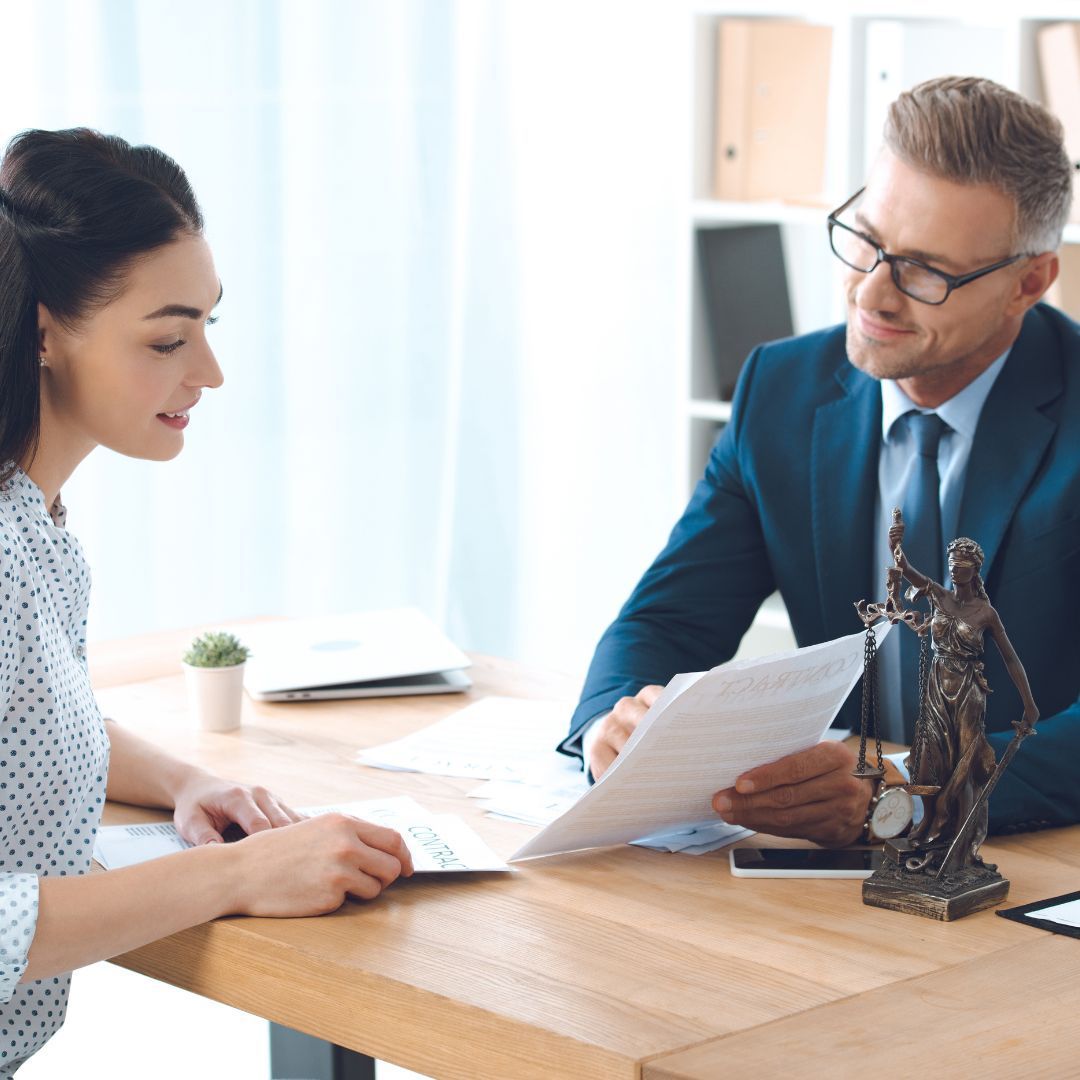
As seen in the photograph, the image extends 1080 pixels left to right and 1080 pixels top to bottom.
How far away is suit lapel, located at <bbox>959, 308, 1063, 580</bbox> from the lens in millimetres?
1803

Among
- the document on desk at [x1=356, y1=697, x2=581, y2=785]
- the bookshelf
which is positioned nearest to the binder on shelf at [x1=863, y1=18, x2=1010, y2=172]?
the bookshelf

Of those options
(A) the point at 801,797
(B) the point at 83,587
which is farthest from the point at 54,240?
(A) the point at 801,797

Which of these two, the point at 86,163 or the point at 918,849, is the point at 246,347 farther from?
the point at 918,849

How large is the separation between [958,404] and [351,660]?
0.78m

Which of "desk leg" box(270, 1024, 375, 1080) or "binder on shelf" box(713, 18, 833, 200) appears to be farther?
"binder on shelf" box(713, 18, 833, 200)

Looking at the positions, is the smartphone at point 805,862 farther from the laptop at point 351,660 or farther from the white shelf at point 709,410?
the white shelf at point 709,410

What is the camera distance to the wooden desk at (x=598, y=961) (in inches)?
42.0

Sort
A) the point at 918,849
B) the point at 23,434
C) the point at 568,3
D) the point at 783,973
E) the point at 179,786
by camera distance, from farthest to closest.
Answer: the point at 568,3
the point at 179,786
the point at 23,434
the point at 918,849
the point at 783,973

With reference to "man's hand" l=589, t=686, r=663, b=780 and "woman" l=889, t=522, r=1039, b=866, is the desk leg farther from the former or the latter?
"woman" l=889, t=522, r=1039, b=866

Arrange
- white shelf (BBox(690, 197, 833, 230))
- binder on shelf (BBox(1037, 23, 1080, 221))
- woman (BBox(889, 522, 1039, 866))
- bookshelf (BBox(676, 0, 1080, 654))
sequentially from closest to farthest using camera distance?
woman (BBox(889, 522, 1039, 866)) < binder on shelf (BBox(1037, 23, 1080, 221)) < bookshelf (BBox(676, 0, 1080, 654)) < white shelf (BBox(690, 197, 833, 230))

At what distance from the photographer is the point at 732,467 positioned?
80.7 inches

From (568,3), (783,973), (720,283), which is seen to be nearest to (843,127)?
(720,283)

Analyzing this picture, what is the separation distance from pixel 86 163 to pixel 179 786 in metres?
0.57

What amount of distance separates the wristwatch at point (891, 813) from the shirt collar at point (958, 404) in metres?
0.72
